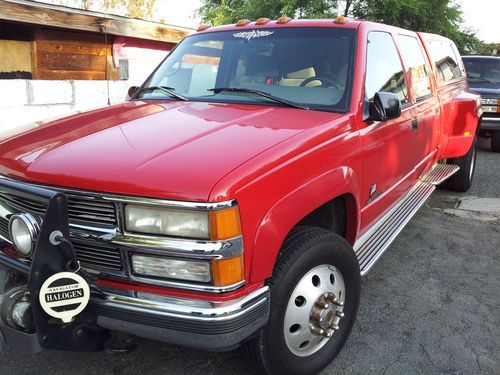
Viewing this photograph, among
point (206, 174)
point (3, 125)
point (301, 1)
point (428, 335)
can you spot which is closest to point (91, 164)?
point (206, 174)

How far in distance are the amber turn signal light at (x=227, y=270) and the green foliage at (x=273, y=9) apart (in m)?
15.2

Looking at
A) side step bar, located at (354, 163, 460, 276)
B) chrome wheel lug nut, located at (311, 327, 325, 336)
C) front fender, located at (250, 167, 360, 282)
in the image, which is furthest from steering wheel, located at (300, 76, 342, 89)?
chrome wheel lug nut, located at (311, 327, 325, 336)

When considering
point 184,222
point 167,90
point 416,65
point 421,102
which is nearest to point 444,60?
point 416,65

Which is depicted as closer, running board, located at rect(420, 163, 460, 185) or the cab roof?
the cab roof

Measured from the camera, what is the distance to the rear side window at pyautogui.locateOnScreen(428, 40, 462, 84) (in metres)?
5.39

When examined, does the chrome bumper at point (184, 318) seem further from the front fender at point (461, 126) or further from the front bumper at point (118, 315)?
the front fender at point (461, 126)

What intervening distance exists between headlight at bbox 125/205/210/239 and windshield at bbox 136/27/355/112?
1397mm

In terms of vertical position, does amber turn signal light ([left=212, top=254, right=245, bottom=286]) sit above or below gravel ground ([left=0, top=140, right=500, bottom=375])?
above

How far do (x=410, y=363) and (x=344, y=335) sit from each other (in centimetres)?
42

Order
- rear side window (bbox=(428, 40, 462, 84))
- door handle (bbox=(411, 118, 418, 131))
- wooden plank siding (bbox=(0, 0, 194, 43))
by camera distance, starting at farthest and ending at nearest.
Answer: wooden plank siding (bbox=(0, 0, 194, 43))
rear side window (bbox=(428, 40, 462, 84))
door handle (bbox=(411, 118, 418, 131))

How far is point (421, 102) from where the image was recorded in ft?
14.3

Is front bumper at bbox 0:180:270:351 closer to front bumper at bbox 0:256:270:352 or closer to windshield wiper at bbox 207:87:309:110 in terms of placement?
front bumper at bbox 0:256:270:352

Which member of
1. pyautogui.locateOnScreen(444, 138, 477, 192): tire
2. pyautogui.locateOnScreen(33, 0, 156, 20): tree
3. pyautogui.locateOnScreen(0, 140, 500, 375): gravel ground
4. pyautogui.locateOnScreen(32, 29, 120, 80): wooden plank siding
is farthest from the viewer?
pyautogui.locateOnScreen(33, 0, 156, 20): tree

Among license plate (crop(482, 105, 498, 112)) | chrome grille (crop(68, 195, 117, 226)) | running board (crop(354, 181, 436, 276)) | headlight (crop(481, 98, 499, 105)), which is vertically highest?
chrome grille (crop(68, 195, 117, 226))
